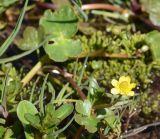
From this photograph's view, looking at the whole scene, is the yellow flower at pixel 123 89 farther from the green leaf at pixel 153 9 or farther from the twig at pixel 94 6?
the twig at pixel 94 6

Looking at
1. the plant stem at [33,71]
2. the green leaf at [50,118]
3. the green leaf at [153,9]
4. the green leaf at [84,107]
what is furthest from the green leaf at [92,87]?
the green leaf at [153,9]

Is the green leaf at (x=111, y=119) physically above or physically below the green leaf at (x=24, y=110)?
below

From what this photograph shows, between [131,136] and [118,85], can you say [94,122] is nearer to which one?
[118,85]

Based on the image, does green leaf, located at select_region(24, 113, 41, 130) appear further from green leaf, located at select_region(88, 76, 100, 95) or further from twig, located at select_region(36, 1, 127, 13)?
twig, located at select_region(36, 1, 127, 13)

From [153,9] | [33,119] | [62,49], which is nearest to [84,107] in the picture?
[33,119]

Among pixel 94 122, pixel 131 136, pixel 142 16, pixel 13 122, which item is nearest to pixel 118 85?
pixel 94 122

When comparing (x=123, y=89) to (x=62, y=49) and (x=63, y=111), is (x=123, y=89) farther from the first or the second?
(x=62, y=49)

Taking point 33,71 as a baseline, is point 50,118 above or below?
above
